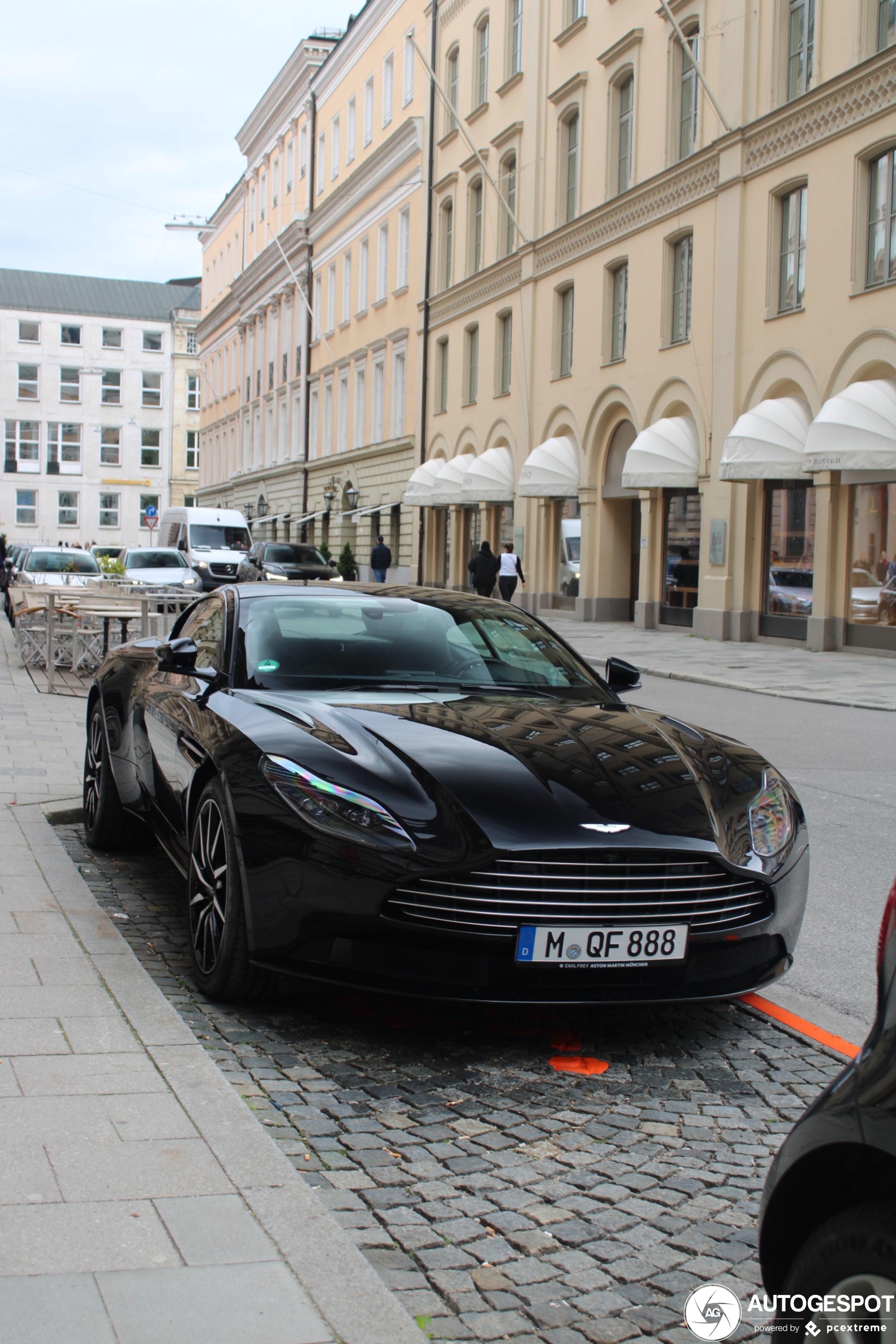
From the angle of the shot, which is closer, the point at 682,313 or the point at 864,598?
Result: the point at 864,598

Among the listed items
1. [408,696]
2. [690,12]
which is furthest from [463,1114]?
[690,12]

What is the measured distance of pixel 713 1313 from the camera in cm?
270

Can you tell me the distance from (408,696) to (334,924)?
1.37 m

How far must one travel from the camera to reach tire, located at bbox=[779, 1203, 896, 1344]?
5.85 ft

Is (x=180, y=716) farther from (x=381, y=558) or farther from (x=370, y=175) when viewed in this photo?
(x=370, y=175)

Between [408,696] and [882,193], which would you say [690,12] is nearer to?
[882,193]

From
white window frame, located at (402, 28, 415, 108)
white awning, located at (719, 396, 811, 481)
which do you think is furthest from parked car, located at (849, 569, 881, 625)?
white window frame, located at (402, 28, 415, 108)

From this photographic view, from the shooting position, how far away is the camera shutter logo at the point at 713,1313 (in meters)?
2.65

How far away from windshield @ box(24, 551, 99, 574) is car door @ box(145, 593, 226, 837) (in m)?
20.6

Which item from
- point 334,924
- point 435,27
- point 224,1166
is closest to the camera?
point 224,1166

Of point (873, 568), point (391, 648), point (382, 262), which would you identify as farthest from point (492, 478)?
point (391, 648)

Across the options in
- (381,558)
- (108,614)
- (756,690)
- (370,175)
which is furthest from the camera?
(370,175)

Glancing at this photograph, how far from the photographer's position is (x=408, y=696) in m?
5.23

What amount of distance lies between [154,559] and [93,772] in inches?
1033
